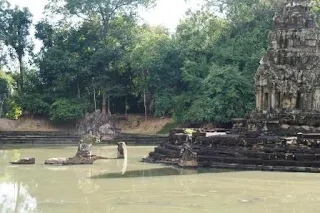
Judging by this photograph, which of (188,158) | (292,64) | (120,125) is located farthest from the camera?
(120,125)

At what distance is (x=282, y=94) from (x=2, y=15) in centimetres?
3089

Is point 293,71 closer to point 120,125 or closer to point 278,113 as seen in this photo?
point 278,113

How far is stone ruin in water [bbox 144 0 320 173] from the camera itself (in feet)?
62.0

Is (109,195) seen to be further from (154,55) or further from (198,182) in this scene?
(154,55)

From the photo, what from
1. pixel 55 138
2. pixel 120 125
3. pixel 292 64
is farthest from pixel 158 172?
pixel 120 125

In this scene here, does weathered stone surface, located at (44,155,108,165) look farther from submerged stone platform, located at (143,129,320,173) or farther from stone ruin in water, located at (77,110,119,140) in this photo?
stone ruin in water, located at (77,110,119,140)

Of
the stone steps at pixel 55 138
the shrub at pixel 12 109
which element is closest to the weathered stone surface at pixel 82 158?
the stone steps at pixel 55 138

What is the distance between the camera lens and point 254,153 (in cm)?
1869

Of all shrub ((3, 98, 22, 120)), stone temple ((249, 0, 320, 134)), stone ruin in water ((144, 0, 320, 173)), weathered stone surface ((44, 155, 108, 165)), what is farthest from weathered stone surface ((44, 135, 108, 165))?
shrub ((3, 98, 22, 120))

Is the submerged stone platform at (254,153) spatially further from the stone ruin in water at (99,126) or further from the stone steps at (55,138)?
the stone ruin in water at (99,126)

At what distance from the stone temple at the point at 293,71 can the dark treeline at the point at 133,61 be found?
1141cm

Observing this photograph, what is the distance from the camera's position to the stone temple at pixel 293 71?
21703mm

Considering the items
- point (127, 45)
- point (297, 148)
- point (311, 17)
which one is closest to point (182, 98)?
point (127, 45)

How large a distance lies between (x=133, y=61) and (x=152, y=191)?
2745 centimetres
